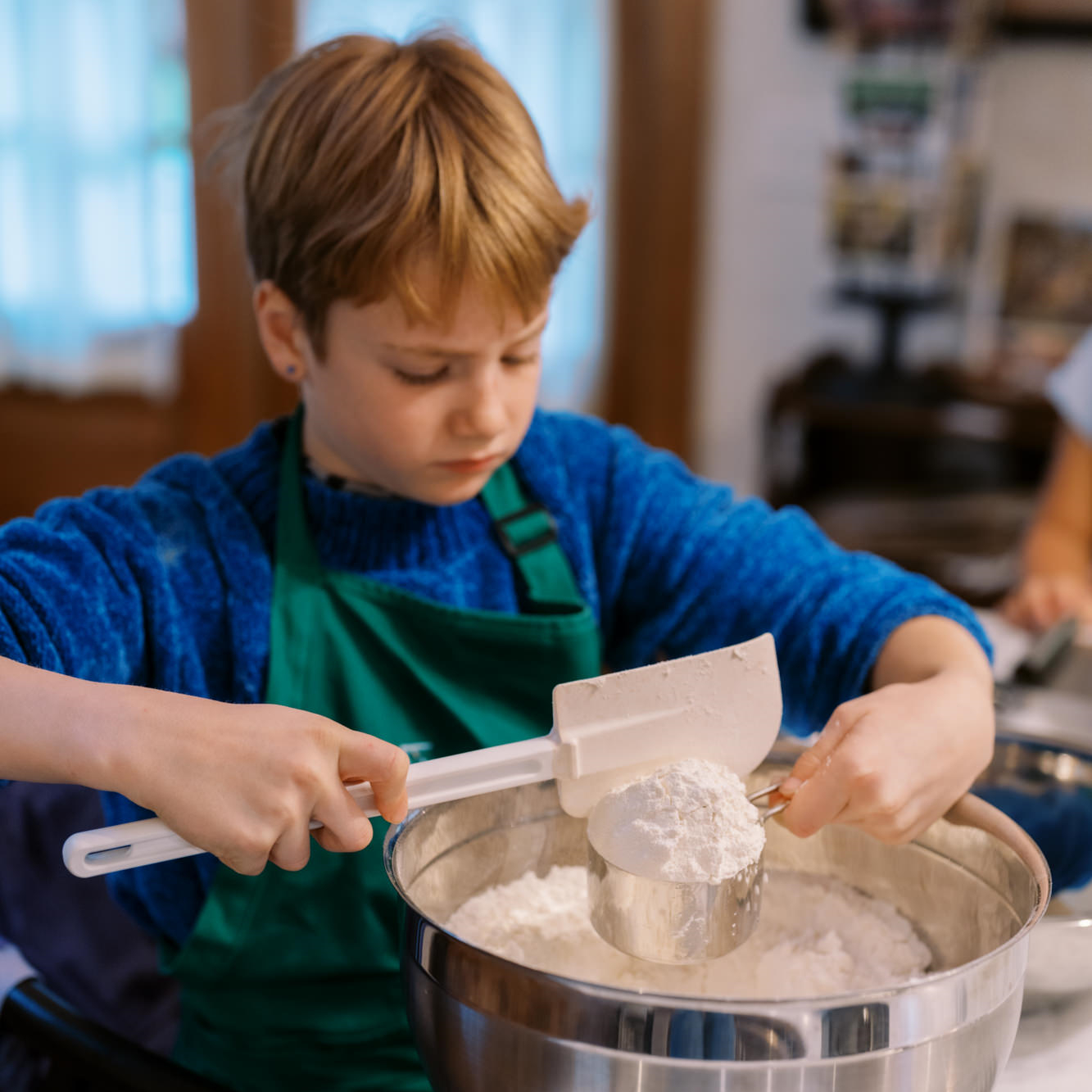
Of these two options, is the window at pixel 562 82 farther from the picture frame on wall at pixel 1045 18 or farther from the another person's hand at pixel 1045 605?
the another person's hand at pixel 1045 605

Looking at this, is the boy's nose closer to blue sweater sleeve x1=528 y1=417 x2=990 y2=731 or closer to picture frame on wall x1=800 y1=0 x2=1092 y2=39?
blue sweater sleeve x1=528 y1=417 x2=990 y2=731

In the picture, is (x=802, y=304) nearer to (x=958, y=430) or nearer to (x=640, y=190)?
(x=640, y=190)

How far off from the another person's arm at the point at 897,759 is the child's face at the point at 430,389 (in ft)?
0.89

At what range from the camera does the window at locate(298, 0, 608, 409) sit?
279cm

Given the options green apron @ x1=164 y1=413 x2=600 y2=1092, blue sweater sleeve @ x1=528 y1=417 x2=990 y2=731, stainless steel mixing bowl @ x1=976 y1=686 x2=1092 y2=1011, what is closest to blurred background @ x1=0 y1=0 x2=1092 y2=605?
stainless steel mixing bowl @ x1=976 y1=686 x2=1092 y2=1011

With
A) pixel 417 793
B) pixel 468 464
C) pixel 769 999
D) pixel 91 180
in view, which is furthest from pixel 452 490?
pixel 91 180

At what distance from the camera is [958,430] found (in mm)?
2438

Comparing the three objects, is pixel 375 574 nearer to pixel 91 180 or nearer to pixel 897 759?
pixel 897 759

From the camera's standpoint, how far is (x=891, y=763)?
23.1 inches

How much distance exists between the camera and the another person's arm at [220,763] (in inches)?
20.0

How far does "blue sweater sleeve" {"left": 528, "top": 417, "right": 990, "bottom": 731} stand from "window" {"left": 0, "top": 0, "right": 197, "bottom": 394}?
224cm

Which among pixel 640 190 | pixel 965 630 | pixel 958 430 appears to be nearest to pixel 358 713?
pixel 965 630

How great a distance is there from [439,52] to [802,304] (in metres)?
2.42

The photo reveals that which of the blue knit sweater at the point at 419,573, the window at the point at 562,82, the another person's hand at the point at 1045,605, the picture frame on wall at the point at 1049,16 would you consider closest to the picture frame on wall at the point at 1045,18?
the picture frame on wall at the point at 1049,16
